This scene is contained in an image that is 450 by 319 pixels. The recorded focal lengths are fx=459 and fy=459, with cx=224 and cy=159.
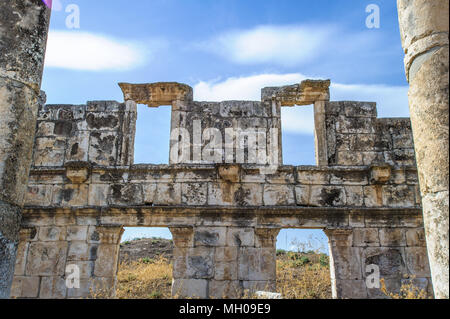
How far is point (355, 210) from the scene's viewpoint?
905 centimetres

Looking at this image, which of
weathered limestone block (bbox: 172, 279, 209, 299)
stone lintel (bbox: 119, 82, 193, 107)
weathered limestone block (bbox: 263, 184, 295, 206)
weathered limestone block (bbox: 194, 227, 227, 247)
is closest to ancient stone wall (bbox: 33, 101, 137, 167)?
stone lintel (bbox: 119, 82, 193, 107)

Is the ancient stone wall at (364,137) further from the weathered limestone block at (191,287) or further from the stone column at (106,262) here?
the stone column at (106,262)

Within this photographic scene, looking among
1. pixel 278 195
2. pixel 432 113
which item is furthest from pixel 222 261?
pixel 432 113

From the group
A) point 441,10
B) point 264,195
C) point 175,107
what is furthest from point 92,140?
point 441,10

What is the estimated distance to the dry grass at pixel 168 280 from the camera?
10.8 metres

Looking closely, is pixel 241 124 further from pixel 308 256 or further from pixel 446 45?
pixel 308 256

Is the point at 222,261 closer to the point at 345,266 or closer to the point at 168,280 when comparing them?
the point at 345,266

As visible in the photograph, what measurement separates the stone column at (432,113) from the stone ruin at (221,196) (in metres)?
Answer: 5.57

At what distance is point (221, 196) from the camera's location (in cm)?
929

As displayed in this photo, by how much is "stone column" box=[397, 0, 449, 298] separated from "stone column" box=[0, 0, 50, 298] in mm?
3329

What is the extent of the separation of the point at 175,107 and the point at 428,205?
722cm

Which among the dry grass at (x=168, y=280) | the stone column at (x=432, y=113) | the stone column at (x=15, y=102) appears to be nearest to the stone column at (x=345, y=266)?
the dry grass at (x=168, y=280)

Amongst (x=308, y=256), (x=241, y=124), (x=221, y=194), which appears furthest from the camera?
(x=308, y=256)

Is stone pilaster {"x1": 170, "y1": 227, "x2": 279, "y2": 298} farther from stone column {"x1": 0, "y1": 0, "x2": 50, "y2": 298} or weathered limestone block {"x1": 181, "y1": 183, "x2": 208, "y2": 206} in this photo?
stone column {"x1": 0, "y1": 0, "x2": 50, "y2": 298}
